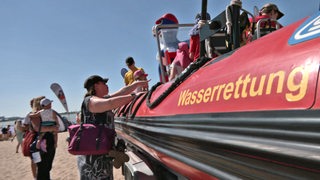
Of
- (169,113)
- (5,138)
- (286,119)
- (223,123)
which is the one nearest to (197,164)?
(223,123)

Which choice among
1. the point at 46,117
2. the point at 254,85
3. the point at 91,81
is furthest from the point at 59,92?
the point at 254,85

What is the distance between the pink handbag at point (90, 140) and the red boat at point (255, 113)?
0.74m

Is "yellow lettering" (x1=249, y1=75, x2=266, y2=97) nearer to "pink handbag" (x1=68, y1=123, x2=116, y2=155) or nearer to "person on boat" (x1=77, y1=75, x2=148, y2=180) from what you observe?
"person on boat" (x1=77, y1=75, x2=148, y2=180)

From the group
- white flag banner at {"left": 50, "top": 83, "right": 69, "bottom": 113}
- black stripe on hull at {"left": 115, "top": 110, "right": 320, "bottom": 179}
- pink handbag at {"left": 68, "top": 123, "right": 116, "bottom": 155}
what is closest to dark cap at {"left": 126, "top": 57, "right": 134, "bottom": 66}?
pink handbag at {"left": 68, "top": 123, "right": 116, "bottom": 155}

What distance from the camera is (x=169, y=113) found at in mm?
1896

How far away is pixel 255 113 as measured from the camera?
1.07m

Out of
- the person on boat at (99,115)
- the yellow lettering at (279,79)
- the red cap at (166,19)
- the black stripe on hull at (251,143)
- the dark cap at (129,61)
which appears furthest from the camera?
the dark cap at (129,61)

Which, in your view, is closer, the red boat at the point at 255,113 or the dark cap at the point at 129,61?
the red boat at the point at 255,113

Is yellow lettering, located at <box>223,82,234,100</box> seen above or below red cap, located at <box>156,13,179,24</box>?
below

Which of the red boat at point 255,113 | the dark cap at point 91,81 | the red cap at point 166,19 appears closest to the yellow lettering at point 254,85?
the red boat at point 255,113

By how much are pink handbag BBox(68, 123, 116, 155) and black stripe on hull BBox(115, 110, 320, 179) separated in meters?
0.86

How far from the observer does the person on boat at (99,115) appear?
7.69 ft

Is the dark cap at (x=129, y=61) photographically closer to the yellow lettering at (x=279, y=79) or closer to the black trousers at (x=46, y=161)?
the black trousers at (x=46, y=161)

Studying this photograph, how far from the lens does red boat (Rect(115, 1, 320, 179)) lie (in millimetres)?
884
